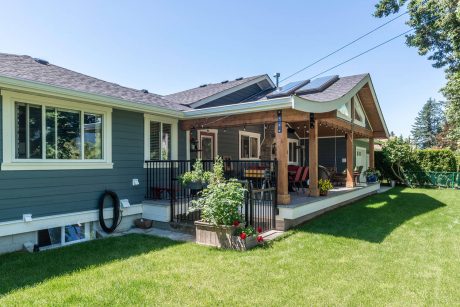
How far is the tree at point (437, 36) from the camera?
13555mm

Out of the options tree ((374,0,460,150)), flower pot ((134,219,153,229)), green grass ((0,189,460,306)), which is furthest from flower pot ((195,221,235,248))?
tree ((374,0,460,150))

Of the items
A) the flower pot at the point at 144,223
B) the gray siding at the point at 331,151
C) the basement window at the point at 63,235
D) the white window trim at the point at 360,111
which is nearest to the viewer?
the basement window at the point at 63,235

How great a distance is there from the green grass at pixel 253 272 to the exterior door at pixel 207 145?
14.0 ft

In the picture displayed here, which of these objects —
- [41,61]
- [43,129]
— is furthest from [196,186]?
[41,61]

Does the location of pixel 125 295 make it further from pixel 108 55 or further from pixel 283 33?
pixel 283 33

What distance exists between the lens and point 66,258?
4.57m

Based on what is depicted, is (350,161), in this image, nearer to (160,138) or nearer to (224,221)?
(160,138)

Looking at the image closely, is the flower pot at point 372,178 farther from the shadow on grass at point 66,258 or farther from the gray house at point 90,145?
the shadow on grass at point 66,258

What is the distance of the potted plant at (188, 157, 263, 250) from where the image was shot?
4.96 metres

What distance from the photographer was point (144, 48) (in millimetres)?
13141

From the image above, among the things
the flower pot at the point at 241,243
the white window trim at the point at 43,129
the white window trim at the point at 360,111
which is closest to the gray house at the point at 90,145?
the white window trim at the point at 43,129

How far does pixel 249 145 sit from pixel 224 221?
746 centimetres

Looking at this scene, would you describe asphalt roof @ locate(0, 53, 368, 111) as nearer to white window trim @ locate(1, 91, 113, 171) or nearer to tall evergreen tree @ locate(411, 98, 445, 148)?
white window trim @ locate(1, 91, 113, 171)

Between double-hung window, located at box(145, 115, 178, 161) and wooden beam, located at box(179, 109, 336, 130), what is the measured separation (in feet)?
1.32
